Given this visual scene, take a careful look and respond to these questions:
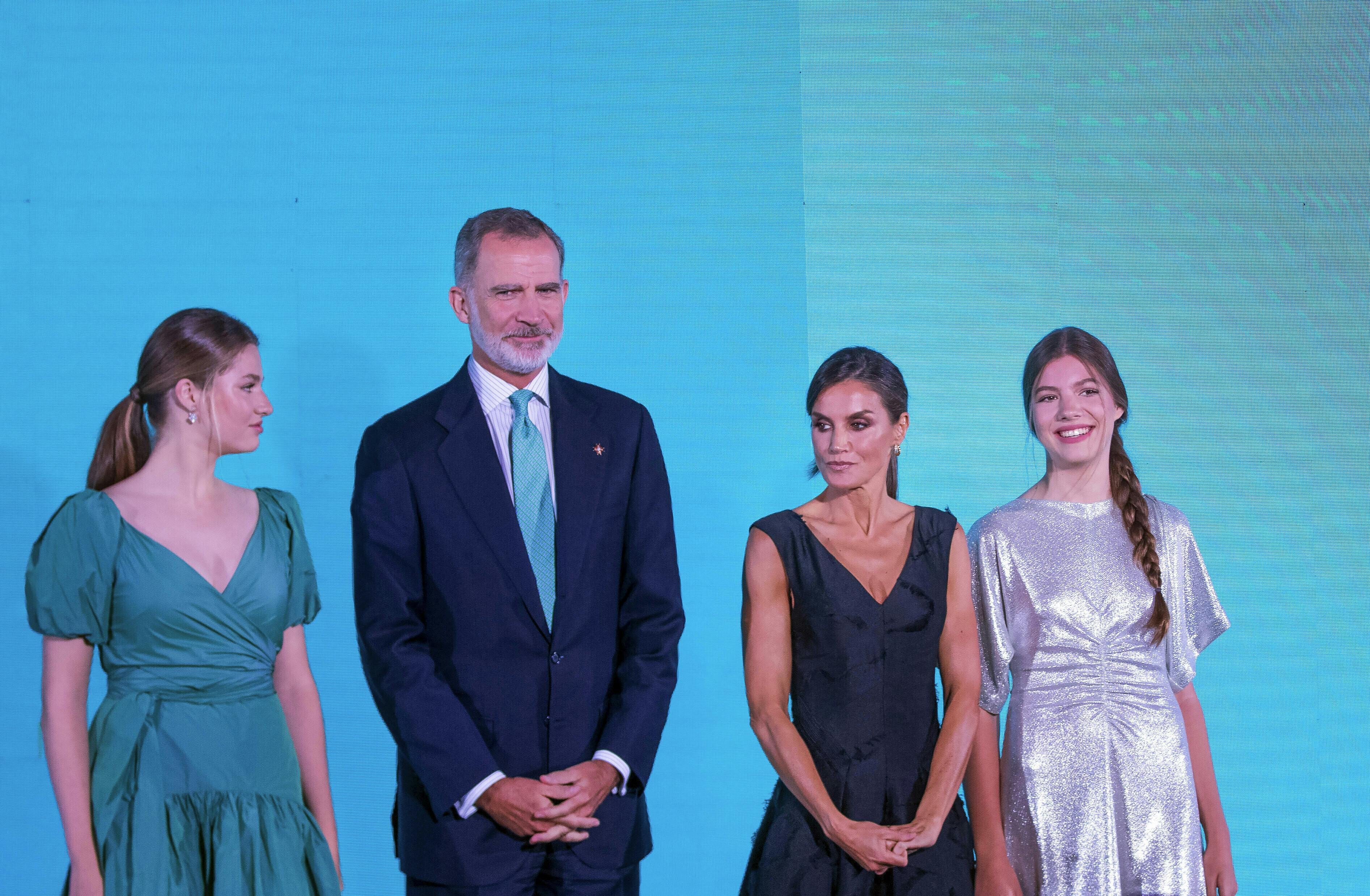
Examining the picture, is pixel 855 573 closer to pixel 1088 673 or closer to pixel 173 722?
pixel 1088 673

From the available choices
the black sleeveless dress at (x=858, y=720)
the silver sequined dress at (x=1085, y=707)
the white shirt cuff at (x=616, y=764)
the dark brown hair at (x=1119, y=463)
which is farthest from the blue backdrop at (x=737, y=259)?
the white shirt cuff at (x=616, y=764)

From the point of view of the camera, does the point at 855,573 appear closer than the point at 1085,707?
Yes

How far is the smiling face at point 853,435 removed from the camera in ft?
7.59

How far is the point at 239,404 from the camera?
2.27m

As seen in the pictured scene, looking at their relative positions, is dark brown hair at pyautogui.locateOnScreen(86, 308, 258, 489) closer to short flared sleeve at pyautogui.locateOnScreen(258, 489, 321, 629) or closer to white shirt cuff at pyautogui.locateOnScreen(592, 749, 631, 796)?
short flared sleeve at pyautogui.locateOnScreen(258, 489, 321, 629)

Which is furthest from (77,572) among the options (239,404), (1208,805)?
(1208,805)

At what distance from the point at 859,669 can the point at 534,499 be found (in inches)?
26.4

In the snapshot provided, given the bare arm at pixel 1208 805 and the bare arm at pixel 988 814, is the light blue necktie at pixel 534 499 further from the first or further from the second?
the bare arm at pixel 1208 805

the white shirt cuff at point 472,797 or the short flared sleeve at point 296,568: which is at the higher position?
the short flared sleeve at point 296,568

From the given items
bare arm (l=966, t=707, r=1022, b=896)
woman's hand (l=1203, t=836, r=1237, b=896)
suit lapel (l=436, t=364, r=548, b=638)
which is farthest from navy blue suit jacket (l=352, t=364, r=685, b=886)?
woman's hand (l=1203, t=836, r=1237, b=896)

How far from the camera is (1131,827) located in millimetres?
2447

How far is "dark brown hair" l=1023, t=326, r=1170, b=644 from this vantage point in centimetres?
254

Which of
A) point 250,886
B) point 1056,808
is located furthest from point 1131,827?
point 250,886

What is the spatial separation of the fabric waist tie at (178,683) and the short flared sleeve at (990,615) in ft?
4.72
